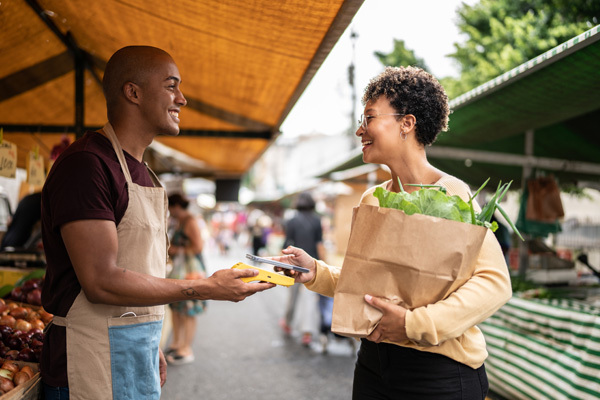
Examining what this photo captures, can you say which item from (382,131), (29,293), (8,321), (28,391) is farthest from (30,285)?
(382,131)

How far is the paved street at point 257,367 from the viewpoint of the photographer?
17.6 ft

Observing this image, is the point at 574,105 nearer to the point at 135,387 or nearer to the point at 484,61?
the point at 135,387

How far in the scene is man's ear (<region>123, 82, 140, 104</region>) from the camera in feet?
6.35

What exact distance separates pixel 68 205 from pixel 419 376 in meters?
1.43

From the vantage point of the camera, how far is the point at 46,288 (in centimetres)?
183

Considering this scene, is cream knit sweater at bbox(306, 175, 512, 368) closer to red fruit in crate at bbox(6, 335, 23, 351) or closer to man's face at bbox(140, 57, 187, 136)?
man's face at bbox(140, 57, 187, 136)

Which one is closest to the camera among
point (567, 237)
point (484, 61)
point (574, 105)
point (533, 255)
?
point (574, 105)

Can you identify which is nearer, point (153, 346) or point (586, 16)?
point (153, 346)

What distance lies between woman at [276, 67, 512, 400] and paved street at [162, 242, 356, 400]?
349cm

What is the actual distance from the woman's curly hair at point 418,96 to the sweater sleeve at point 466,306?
1.90ft

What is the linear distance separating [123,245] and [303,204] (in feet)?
20.2

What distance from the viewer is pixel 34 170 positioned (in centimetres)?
413

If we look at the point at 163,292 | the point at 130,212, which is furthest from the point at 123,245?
the point at 163,292

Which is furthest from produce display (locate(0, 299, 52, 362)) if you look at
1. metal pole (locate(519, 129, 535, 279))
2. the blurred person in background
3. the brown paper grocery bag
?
metal pole (locate(519, 129, 535, 279))
